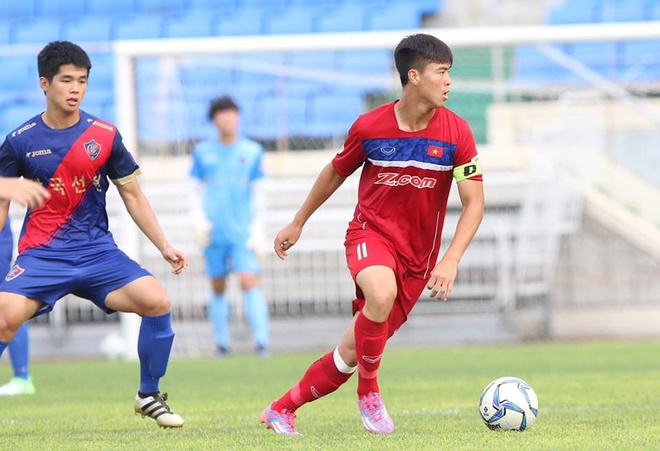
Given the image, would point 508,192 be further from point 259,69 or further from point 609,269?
point 259,69

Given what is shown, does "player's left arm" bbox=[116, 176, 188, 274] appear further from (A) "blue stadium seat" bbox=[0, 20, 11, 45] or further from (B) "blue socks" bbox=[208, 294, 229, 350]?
(A) "blue stadium seat" bbox=[0, 20, 11, 45]

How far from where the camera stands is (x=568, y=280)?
1316 cm

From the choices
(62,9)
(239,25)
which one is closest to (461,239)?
(239,25)

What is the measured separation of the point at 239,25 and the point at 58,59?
11.9 m

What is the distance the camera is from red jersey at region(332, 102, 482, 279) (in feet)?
18.7

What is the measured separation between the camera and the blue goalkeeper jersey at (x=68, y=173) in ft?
19.6

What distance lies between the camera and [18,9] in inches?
755

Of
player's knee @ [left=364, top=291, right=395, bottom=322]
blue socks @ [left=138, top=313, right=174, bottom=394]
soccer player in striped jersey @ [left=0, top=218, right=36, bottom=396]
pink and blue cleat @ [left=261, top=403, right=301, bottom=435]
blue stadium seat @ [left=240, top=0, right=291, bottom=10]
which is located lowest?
soccer player in striped jersey @ [left=0, top=218, right=36, bottom=396]

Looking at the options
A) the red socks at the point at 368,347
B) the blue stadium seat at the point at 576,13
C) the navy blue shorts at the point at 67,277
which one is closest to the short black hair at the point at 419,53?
the red socks at the point at 368,347

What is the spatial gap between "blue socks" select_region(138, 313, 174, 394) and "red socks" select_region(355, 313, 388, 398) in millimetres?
1069

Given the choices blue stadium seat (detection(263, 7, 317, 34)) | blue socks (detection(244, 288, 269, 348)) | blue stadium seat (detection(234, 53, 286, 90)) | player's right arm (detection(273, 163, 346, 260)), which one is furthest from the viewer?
blue stadium seat (detection(263, 7, 317, 34))

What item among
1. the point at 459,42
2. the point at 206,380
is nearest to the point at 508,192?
the point at 459,42

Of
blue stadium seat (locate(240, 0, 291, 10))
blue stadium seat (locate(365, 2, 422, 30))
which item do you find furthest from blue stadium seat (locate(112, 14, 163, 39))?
blue stadium seat (locate(365, 2, 422, 30))

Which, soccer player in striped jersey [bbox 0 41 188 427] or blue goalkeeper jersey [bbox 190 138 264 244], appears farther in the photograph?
blue goalkeeper jersey [bbox 190 138 264 244]
